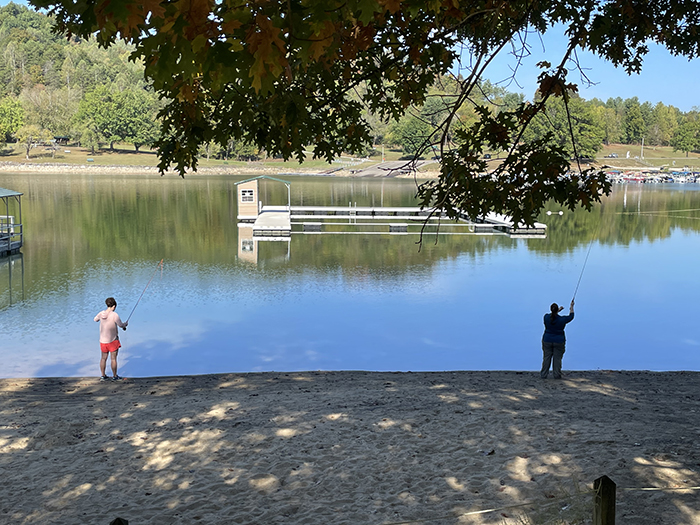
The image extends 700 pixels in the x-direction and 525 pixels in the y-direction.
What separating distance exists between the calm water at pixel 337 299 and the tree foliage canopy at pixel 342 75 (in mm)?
7747

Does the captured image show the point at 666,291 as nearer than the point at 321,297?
No

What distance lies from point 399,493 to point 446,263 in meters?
20.8

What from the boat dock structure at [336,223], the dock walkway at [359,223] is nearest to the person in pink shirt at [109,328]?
the boat dock structure at [336,223]

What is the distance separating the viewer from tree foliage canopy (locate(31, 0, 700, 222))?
95.7 inches

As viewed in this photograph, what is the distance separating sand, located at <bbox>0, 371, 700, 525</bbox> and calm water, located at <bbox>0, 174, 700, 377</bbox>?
155 inches

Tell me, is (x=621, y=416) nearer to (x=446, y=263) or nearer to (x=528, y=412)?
(x=528, y=412)

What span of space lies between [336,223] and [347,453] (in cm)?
3092

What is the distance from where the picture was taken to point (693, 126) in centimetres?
12562

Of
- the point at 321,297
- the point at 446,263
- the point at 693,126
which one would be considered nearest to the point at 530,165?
the point at 321,297

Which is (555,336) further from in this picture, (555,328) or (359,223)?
(359,223)

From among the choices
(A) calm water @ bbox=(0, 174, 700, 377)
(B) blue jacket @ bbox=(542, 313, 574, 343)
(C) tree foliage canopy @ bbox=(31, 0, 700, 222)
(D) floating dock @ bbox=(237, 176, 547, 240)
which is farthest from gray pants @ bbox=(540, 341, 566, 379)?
(D) floating dock @ bbox=(237, 176, 547, 240)

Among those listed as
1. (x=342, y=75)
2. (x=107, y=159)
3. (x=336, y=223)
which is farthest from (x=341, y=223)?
(x=107, y=159)

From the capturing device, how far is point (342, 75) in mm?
6016

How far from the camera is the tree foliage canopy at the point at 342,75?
243 cm
